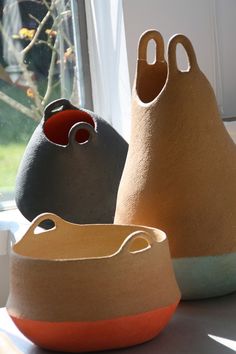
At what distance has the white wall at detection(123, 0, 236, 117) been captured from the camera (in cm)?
187

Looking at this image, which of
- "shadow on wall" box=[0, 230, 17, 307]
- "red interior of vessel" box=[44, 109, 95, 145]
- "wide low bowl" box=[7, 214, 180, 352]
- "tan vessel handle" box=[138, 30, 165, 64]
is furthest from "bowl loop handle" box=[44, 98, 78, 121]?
"wide low bowl" box=[7, 214, 180, 352]

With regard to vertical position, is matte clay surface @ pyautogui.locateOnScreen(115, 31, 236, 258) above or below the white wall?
above

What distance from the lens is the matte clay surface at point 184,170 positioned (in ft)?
2.73

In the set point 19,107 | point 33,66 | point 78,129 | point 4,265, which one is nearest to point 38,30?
point 33,66

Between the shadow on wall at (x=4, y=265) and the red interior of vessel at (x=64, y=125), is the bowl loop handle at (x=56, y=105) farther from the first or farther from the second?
the shadow on wall at (x=4, y=265)

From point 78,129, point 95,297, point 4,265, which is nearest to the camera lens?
point 95,297

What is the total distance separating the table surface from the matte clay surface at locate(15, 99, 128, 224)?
50 centimetres

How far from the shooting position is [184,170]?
0.84m

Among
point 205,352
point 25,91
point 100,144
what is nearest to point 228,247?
point 205,352

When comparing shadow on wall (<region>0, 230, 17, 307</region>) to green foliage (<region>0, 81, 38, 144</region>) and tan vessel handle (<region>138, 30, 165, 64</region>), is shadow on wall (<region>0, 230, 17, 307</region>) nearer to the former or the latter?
green foliage (<region>0, 81, 38, 144</region>)

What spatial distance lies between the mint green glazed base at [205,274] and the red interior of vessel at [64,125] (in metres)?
0.59

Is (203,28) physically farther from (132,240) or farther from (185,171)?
(132,240)

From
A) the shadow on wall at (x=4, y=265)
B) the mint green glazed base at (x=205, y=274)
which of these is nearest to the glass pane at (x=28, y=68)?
the shadow on wall at (x=4, y=265)

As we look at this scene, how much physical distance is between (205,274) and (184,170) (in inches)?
4.6
